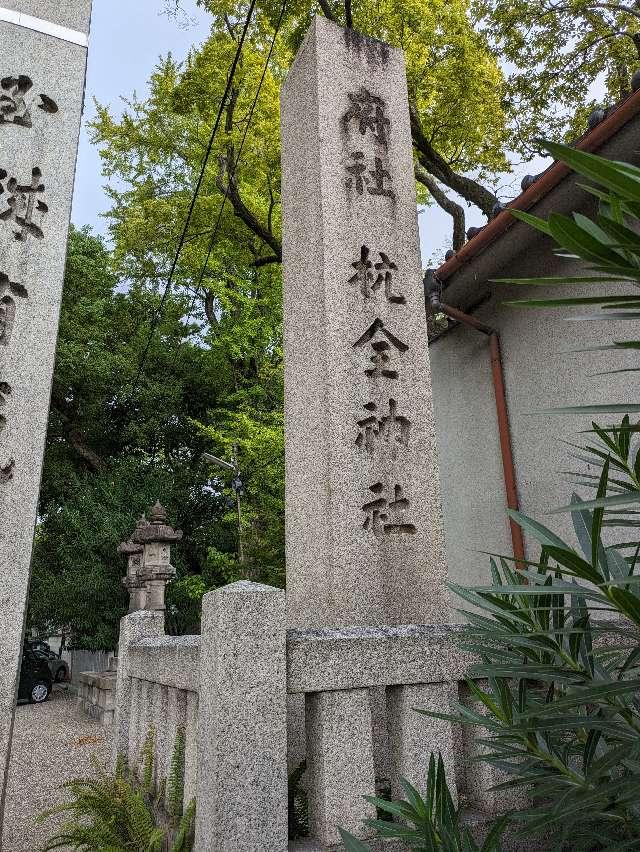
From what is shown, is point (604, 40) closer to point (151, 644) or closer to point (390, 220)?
point (390, 220)

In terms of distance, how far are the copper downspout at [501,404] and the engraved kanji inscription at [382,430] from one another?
220cm

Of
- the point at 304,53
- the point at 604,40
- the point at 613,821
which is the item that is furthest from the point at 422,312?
the point at 604,40

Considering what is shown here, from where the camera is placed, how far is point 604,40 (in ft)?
34.0

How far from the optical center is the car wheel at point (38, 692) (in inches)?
599

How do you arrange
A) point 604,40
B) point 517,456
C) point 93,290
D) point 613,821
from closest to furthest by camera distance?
point 613,821 → point 517,456 → point 604,40 → point 93,290

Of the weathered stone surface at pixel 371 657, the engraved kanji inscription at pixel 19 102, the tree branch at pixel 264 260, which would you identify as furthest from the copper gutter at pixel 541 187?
the tree branch at pixel 264 260

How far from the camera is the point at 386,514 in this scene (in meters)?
3.67

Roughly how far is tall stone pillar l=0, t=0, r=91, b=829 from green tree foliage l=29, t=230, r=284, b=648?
9.28 meters

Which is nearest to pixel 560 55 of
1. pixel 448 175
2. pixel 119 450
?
pixel 448 175

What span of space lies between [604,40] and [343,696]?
1178 cm

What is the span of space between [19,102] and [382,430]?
3934 millimetres

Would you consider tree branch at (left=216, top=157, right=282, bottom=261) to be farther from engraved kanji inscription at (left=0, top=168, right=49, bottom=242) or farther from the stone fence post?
the stone fence post

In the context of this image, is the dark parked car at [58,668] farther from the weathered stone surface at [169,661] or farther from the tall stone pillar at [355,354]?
the tall stone pillar at [355,354]

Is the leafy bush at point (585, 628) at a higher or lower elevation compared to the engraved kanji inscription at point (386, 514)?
lower
